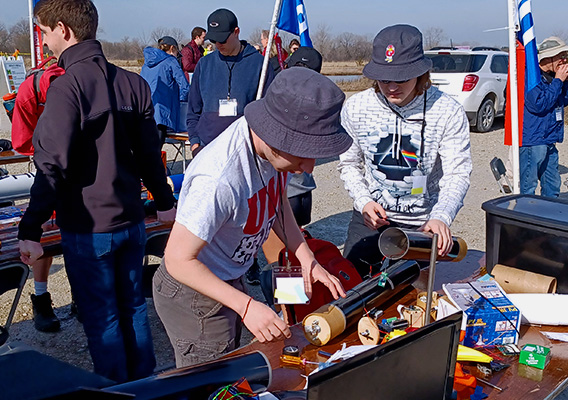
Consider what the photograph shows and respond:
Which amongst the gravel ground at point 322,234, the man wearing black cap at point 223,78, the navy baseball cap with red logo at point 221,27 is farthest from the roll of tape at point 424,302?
the navy baseball cap with red logo at point 221,27

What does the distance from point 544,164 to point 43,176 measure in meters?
4.85

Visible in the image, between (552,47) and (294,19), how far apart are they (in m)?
2.36

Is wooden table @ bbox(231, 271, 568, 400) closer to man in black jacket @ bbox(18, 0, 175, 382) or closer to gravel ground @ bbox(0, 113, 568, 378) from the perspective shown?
man in black jacket @ bbox(18, 0, 175, 382)

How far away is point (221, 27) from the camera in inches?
158

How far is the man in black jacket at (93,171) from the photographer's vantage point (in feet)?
6.87

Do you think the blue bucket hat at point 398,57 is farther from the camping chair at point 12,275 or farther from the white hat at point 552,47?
the white hat at point 552,47

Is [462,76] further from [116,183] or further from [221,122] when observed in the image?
[116,183]

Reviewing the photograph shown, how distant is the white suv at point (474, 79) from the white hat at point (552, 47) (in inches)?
232

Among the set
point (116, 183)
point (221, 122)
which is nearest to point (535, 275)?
point (116, 183)

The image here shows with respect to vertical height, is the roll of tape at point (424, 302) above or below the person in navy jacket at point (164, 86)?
below

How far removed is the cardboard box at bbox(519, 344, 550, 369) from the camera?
1.67m

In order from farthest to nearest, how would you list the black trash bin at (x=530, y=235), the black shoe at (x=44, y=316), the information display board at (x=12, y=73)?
the information display board at (x=12, y=73) → the black shoe at (x=44, y=316) → the black trash bin at (x=530, y=235)

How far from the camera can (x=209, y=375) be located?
1354 mm

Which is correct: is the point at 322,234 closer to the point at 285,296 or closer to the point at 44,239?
the point at 44,239
